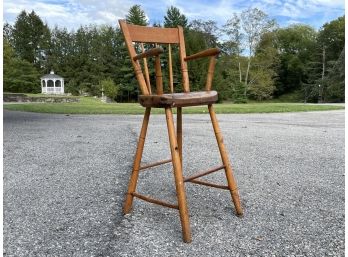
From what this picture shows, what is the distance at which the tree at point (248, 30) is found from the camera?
28828 mm

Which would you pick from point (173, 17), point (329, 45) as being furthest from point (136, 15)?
point (329, 45)

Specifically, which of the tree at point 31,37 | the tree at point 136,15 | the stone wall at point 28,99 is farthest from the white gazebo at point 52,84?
the stone wall at point 28,99

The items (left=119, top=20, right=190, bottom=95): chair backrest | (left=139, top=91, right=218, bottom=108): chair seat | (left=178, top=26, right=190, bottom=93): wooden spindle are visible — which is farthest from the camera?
(left=178, top=26, right=190, bottom=93): wooden spindle

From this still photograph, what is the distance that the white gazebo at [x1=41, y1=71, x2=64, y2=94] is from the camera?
3791cm

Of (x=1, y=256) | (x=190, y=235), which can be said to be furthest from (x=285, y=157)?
(x=1, y=256)

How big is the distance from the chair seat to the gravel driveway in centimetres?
71

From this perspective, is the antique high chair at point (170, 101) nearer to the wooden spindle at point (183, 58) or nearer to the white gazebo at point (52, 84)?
the wooden spindle at point (183, 58)

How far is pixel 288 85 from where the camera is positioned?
1601 inches

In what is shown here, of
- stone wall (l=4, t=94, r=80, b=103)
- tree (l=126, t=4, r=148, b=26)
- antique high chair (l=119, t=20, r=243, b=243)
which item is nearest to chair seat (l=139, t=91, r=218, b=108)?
antique high chair (l=119, t=20, r=243, b=243)

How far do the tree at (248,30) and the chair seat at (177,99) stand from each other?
26.3 metres

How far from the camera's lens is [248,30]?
29.4m

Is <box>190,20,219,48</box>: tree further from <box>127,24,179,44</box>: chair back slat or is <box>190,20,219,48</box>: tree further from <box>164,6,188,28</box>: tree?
<box>127,24,179,44</box>: chair back slat

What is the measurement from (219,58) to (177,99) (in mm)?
34225

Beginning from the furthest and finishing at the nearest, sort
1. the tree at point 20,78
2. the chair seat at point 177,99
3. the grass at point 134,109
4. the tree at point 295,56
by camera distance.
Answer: the tree at point 295,56, the tree at point 20,78, the grass at point 134,109, the chair seat at point 177,99
